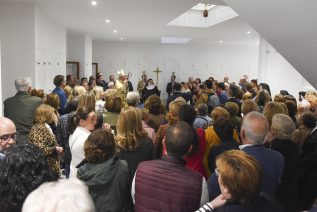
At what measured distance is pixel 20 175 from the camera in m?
1.49

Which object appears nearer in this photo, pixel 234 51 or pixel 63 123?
pixel 63 123

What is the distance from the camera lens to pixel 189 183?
6.04ft

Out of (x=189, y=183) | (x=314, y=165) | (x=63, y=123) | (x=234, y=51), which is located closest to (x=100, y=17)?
(x=63, y=123)

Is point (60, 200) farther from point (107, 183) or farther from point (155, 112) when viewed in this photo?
point (155, 112)

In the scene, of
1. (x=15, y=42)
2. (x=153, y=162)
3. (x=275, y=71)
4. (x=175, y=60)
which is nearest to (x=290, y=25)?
(x=153, y=162)

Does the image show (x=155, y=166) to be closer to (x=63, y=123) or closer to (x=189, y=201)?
(x=189, y=201)

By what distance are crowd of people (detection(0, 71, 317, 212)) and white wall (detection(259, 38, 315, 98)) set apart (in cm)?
748

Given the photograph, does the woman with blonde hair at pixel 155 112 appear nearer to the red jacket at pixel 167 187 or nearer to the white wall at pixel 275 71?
the red jacket at pixel 167 187

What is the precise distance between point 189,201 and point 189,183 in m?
0.11

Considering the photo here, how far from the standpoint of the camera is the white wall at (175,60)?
16.0 meters

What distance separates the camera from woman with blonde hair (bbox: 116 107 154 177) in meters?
2.71

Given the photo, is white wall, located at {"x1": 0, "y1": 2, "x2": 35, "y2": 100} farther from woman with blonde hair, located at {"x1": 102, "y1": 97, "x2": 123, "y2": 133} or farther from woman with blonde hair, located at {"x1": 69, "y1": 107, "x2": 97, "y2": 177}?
woman with blonde hair, located at {"x1": 69, "y1": 107, "x2": 97, "y2": 177}

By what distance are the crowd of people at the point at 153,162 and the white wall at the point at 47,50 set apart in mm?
3226

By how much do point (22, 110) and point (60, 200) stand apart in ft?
11.6
